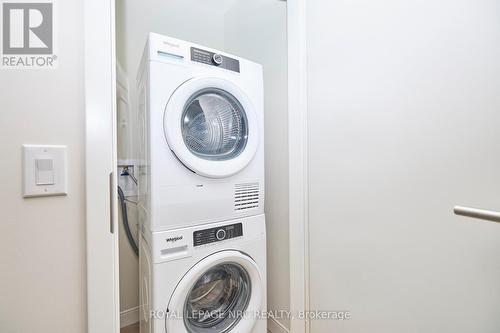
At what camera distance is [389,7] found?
846 mm

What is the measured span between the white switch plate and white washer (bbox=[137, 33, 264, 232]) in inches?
13.3

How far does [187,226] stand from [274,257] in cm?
71

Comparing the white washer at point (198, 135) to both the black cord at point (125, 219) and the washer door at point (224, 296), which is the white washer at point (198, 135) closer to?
the washer door at point (224, 296)

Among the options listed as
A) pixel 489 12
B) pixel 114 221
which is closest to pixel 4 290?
pixel 114 221

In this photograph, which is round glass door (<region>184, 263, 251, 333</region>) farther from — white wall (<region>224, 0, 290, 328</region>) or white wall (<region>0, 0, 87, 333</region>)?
white wall (<region>0, 0, 87, 333</region>)

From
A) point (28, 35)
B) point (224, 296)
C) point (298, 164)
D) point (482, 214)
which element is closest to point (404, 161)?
point (482, 214)

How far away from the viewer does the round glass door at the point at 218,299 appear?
1.08m

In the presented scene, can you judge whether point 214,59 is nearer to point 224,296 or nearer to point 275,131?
point 275,131

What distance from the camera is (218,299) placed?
46.5 inches

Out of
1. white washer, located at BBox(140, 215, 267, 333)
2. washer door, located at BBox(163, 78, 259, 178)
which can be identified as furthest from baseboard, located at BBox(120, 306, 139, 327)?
washer door, located at BBox(163, 78, 259, 178)

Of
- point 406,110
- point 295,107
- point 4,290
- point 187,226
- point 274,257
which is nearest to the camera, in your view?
point 4,290

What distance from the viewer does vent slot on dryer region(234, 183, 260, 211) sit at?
112 cm

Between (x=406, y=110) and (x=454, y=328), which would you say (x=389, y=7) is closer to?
(x=406, y=110)

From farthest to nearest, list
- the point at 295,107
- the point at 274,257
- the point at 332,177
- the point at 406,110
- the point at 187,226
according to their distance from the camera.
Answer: the point at 274,257, the point at 295,107, the point at 332,177, the point at 187,226, the point at 406,110
